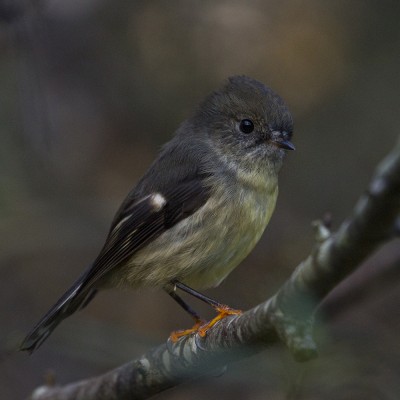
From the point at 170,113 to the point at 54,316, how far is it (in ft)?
12.1

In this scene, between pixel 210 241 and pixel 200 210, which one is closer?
pixel 210 241

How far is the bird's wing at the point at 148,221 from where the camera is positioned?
4.99 m

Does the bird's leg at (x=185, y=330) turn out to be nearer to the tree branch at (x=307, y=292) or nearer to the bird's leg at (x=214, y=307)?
the bird's leg at (x=214, y=307)

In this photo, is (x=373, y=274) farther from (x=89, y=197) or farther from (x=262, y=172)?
(x=89, y=197)

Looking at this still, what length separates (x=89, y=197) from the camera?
24.8ft

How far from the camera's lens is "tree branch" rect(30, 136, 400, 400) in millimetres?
2346

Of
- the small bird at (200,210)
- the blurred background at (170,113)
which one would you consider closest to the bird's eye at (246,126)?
the small bird at (200,210)

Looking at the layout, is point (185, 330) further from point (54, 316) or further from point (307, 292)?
point (307, 292)

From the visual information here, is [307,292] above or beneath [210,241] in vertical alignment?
above

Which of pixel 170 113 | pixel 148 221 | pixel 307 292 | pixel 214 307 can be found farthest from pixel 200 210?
pixel 170 113

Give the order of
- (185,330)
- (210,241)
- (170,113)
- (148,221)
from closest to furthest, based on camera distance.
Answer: (185,330) < (210,241) < (148,221) < (170,113)

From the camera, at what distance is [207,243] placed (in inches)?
189

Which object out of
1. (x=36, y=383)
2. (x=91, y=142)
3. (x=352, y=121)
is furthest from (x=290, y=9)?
(x=36, y=383)

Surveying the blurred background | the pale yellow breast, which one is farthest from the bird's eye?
the blurred background
